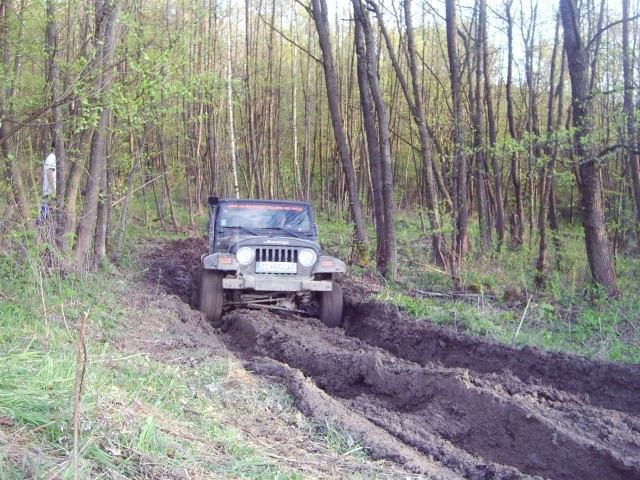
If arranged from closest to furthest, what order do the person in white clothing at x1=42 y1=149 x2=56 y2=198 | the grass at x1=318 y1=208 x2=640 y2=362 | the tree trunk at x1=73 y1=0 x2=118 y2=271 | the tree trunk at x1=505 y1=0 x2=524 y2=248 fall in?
the grass at x1=318 y1=208 x2=640 y2=362
the tree trunk at x1=73 y1=0 x2=118 y2=271
the person in white clothing at x1=42 y1=149 x2=56 y2=198
the tree trunk at x1=505 y1=0 x2=524 y2=248

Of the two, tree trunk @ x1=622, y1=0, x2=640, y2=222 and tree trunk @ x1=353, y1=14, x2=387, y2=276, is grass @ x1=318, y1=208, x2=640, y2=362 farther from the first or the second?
tree trunk @ x1=622, y1=0, x2=640, y2=222

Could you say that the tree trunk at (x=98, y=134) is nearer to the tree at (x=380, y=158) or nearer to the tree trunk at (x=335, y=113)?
the tree at (x=380, y=158)

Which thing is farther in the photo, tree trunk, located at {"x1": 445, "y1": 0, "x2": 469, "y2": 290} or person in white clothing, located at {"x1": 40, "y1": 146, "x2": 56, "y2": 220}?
tree trunk, located at {"x1": 445, "y1": 0, "x2": 469, "y2": 290}

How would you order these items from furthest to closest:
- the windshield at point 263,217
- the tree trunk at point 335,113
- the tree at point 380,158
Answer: the tree trunk at point 335,113
the tree at point 380,158
the windshield at point 263,217

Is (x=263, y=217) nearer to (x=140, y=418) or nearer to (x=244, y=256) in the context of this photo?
(x=244, y=256)

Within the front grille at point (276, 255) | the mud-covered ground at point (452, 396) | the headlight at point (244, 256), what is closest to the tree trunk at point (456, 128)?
the front grille at point (276, 255)

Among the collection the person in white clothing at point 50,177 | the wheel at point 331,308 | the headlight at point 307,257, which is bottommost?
the wheel at point 331,308

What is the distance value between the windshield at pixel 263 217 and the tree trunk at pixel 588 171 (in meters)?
4.84

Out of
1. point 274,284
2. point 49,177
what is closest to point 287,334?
point 274,284

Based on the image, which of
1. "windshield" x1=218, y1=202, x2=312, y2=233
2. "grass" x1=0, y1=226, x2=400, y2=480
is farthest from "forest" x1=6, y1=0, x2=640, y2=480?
"windshield" x1=218, y1=202, x2=312, y2=233

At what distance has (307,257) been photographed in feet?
31.0

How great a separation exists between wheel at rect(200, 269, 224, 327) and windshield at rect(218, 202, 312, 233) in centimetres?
116

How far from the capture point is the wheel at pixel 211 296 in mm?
9422

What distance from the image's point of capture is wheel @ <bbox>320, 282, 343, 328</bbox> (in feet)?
31.6
